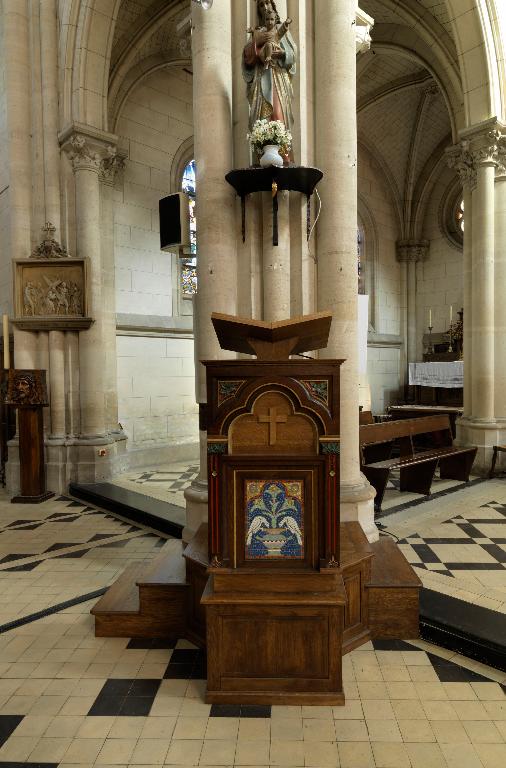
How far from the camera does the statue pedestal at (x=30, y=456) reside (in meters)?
7.01

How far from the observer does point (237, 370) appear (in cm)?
258

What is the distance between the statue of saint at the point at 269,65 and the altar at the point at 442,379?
8.37 metres

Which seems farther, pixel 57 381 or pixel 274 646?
pixel 57 381

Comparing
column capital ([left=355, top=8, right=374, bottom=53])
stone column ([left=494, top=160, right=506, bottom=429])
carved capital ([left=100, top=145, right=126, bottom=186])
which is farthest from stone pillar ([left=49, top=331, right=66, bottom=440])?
stone column ([left=494, top=160, right=506, bottom=429])

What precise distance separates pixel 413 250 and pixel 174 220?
843 cm

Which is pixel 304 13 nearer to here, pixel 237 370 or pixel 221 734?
pixel 237 370

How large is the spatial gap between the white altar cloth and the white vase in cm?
844

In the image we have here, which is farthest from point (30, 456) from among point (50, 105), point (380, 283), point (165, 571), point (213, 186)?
point (380, 283)

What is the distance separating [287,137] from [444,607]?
3.41 m

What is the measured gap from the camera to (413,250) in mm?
14180

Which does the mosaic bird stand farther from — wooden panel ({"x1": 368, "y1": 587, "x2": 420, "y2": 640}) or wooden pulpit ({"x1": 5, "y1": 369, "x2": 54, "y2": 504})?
wooden pulpit ({"x1": 5, "y1": 369, "x2": 54, "y2": 504})

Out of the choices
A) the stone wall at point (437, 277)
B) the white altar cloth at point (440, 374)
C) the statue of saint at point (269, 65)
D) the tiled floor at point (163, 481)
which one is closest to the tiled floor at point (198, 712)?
the tiled floor at point (163, 481)

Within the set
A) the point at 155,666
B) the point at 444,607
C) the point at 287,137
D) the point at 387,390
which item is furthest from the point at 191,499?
the point at 387,390

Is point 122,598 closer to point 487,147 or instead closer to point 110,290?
point 110,290
